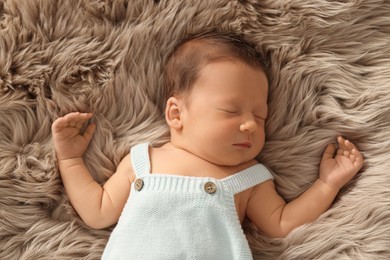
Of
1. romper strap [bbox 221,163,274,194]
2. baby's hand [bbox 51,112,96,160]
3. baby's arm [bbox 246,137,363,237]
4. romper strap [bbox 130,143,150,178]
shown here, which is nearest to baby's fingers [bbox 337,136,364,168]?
baby's arm [bbox 246,137,363,237]

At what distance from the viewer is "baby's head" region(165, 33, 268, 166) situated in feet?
4.25

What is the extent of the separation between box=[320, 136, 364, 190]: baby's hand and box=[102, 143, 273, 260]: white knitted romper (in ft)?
0.70

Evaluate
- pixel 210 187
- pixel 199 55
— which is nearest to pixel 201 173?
pixel 210 187

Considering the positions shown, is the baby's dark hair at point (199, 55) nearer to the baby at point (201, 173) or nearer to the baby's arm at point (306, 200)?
the baby at point (201, 173)

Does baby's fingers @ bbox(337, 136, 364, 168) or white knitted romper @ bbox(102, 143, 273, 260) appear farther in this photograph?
baby's fingers @ bbox(337, 136, 364, 168)

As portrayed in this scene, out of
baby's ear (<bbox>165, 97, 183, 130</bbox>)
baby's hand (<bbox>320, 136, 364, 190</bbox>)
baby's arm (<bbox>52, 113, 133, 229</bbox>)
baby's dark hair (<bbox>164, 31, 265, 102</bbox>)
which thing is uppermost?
baby's dark hair (<bbox>164, 31, 265, 102</bbox>)

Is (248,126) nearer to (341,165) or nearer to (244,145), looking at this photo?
(244,145)

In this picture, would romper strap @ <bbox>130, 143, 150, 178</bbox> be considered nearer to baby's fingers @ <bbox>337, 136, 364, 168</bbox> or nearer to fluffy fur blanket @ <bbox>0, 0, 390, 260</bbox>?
fluffy fur blanket @ <bbox>0, 0, 390, 260</bbox>

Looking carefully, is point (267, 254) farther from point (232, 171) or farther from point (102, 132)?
point (102, 132)

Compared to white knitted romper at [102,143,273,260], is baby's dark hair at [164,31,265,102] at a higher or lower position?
higher

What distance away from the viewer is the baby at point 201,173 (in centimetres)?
126

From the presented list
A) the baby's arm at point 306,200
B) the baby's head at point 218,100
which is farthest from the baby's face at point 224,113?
the baby's arm at point 306,200

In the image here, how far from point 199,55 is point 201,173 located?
26 cm

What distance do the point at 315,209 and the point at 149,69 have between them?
499 millimetres
